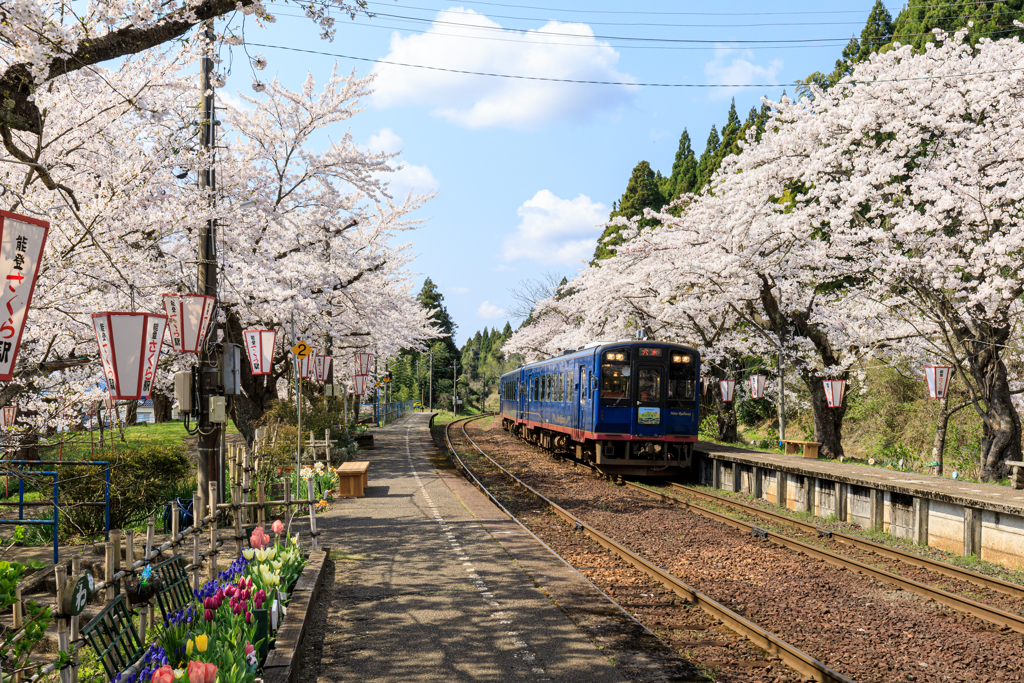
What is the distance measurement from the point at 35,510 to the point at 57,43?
1015 cm

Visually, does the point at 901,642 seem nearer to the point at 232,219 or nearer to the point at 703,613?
the point at 703,613

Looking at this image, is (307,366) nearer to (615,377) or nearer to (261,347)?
(261,347)

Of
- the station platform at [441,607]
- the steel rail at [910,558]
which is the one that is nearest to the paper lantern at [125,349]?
Result: the station platform at [441,607]

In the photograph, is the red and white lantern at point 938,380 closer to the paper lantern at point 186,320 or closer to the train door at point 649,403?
the train door at point 649,403

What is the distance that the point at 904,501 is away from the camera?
11117 millimetres

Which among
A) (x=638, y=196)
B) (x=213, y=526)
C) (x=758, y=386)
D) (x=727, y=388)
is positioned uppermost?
(x=638, y=196)

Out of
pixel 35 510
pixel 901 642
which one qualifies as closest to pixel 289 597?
pixel 901 642

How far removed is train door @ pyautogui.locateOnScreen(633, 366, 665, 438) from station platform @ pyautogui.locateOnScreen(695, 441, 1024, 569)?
6.01 feet

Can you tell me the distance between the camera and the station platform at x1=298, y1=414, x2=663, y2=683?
543 centimetres

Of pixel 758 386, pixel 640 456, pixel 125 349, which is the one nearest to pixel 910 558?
pixel 640 456

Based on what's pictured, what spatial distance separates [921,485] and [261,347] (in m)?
11.8

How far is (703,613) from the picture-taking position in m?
7.16

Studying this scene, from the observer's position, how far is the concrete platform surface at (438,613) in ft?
17.7

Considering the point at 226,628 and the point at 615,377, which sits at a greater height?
the point at 615,377
